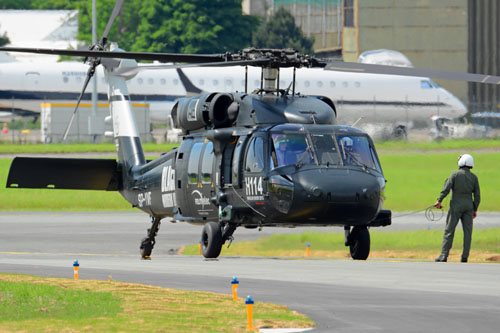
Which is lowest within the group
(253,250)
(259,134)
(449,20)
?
(253,250)

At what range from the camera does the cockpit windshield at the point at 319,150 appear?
20.5 m

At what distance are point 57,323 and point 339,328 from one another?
10.8 ft

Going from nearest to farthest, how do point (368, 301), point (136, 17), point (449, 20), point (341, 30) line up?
point (368, 301) < point (449, 20) < point (341, 30) < point (136, 17)

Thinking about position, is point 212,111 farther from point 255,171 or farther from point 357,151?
point 357,151

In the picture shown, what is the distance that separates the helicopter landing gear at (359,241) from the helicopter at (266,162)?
2 centimetres

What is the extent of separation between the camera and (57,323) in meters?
13.3

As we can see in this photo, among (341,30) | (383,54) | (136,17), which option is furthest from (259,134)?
(136,17)

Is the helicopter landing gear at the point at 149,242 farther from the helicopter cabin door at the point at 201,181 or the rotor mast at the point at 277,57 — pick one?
the rotor mast at the point at 277,57

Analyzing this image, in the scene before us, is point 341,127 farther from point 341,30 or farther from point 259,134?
point 341,30

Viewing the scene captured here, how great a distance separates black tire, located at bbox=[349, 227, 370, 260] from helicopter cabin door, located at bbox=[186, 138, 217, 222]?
280cm

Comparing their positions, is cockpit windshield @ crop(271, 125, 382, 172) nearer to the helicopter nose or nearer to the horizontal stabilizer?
the helicopter nose

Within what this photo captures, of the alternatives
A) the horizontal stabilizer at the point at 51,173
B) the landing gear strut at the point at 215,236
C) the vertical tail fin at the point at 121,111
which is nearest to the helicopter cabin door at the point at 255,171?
the landing gear strut at the point at 215,236

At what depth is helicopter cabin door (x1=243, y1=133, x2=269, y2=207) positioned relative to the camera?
2096 centimetres

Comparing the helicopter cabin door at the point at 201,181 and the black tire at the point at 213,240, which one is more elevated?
the helicopter cabin door at the point at 201,181
